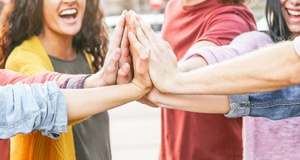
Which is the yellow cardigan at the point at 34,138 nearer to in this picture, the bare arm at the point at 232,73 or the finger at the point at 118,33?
the finger at the point at 118,33

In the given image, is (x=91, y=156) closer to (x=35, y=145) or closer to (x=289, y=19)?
(x=35, y=145)

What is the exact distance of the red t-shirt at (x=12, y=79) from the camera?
211 cm

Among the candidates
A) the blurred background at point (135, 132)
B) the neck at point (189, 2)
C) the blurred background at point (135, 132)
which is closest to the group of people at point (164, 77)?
the neck at point (189, 2)

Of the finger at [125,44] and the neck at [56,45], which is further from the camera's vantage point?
the neck at [56,45]

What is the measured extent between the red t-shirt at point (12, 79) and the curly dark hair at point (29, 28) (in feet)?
1.24

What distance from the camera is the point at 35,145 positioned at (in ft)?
6.89

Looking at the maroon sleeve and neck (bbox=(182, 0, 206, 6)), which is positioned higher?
neck (bbox=(182, 0, 206, 6))

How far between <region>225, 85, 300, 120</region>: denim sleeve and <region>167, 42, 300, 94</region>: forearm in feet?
0.42

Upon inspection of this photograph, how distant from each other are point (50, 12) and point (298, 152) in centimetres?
126

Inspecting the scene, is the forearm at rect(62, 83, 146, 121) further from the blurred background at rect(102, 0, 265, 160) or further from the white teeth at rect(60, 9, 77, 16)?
the blurred background at rect(102, 0, 265, 160)

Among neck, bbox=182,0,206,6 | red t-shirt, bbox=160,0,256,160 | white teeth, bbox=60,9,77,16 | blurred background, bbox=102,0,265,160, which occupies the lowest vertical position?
blurred background, bbox=102,0,265,160

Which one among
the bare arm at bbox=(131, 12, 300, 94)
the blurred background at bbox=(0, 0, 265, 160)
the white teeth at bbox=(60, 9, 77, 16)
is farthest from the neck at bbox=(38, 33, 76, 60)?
the blurred background at bbox=(0, 0, 265, 160)

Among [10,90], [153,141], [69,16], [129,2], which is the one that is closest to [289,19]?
[69,16]

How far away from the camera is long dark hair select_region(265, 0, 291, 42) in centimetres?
243
